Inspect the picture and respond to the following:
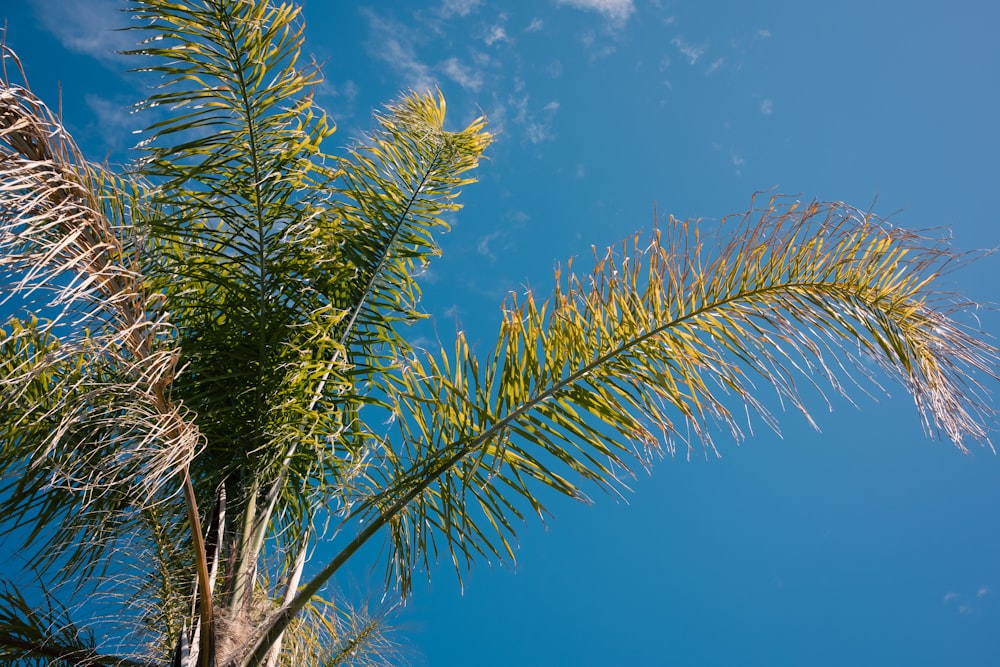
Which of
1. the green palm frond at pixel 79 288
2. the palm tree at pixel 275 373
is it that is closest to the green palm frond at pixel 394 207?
the palm tree at pixel 275 373

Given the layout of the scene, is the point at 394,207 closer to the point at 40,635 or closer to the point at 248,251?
the point at 248,251

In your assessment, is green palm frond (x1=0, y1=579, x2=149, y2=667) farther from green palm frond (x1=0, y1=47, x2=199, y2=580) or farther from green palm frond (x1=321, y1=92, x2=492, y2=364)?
green palm frond (x1=321, y1=92, x2=492, y2=364)

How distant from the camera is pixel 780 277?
2.85 meters

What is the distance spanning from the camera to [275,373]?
3426mm

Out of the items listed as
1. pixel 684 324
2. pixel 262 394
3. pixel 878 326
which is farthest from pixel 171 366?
pixel 878 326

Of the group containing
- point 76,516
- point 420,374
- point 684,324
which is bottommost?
point 76,516

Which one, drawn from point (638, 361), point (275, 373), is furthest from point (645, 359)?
point (275, 373)

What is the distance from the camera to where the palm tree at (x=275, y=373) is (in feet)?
8.37

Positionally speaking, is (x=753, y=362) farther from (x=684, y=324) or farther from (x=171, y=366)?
(x=171, y=366)

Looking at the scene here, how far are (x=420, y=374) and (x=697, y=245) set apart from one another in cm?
124

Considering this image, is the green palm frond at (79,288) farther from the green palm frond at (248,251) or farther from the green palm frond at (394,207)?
the green palm frond at (394,207)

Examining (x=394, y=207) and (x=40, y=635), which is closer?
(x=40, y=635)

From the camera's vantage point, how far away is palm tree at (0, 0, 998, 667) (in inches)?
100

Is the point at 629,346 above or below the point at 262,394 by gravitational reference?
above
